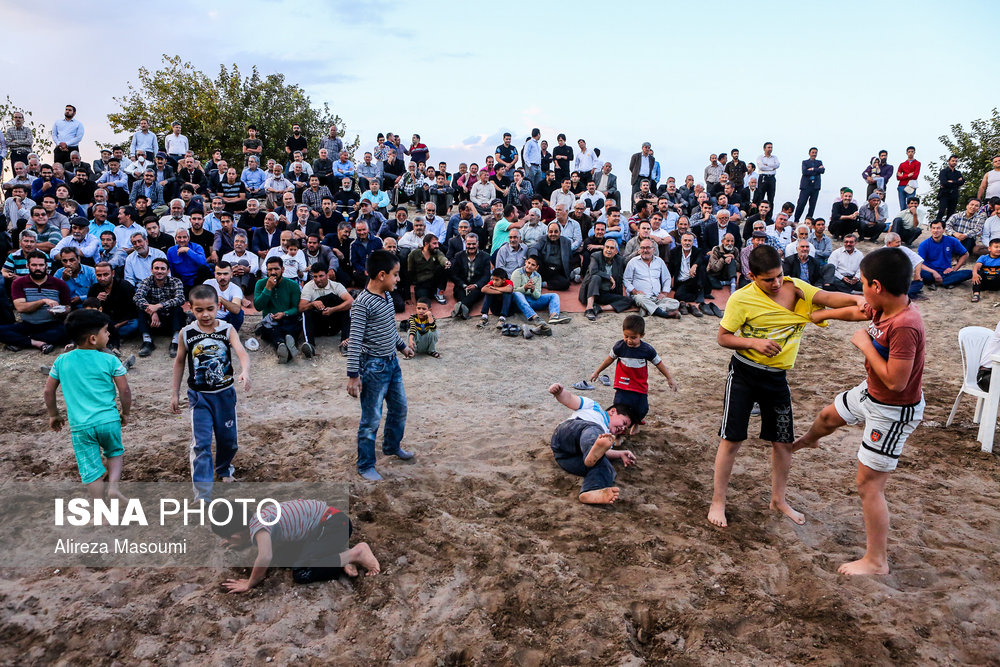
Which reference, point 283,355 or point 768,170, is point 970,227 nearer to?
point 768,170

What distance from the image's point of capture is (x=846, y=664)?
3248mm

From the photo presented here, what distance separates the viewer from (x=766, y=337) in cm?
423

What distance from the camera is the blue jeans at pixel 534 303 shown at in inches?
418

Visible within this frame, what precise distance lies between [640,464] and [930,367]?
601 centimetres

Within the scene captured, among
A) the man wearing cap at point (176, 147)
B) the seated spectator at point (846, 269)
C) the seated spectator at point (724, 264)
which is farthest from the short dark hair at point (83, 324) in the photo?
the man wearing cap at point (176, 147)

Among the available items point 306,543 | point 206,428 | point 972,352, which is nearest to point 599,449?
point 306,543

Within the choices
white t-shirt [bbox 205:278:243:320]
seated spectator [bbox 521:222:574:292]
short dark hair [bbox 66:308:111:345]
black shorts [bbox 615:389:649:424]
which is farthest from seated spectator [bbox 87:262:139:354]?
black shorts [bbox 615:389:649:424]

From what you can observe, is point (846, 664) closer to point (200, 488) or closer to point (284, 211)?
point (200, 488)

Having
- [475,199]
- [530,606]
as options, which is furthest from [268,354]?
[475,199]

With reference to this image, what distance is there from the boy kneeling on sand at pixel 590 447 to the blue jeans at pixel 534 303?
469 cm

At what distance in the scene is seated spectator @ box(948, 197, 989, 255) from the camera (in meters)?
13.2

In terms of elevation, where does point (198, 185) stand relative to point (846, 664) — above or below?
above

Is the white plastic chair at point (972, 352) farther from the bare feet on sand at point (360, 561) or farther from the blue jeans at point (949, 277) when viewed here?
the blue jeans at point (949, 277)

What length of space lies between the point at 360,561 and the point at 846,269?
11.5 m
